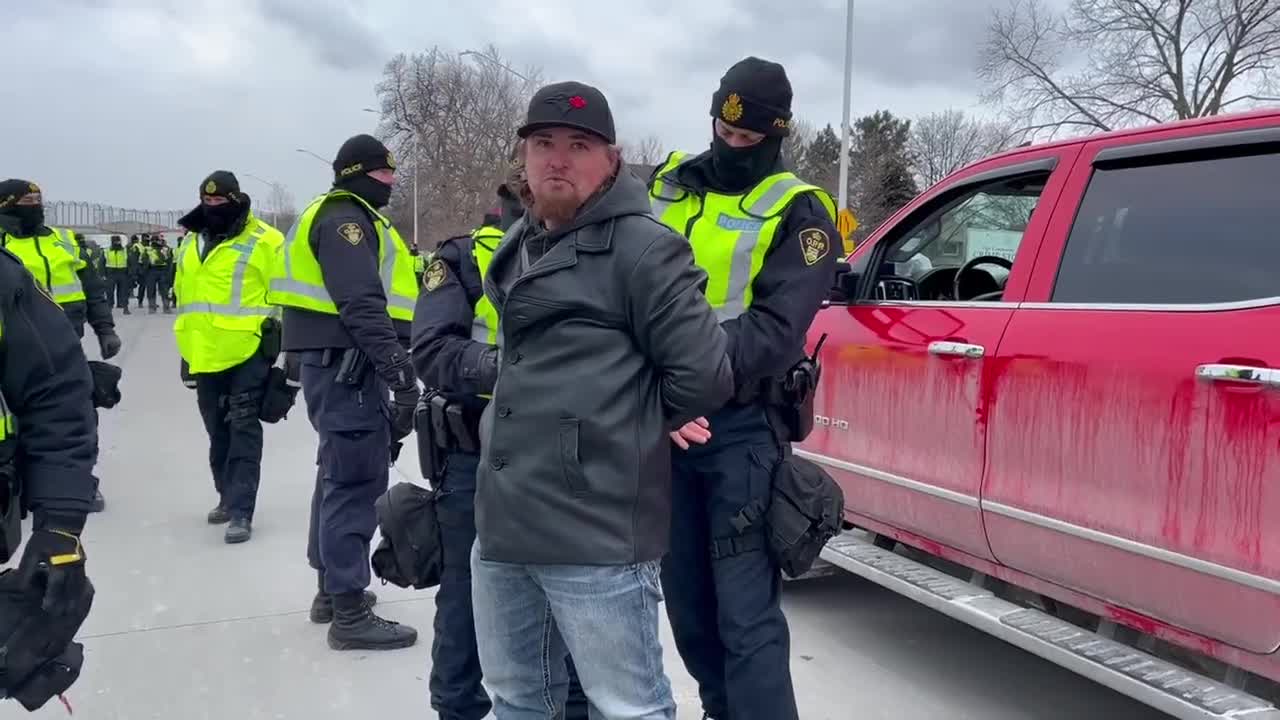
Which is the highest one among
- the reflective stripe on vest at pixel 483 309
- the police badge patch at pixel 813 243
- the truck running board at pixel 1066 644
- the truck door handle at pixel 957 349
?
the police badge patch at pixel 813 243

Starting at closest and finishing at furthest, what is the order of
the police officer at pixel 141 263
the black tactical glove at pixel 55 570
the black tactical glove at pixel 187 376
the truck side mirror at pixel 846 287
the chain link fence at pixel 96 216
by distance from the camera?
the black tactical glove at pixel 55 570 < the truck side mirror at pixel 846 287 < the black tactical glove at pixel 187 376 < the police officer at pixel 141 263 < the chain link fence at pixel 96 216

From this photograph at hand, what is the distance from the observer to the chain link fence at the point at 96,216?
4491cm

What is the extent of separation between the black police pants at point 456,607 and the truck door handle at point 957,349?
1.57 metres

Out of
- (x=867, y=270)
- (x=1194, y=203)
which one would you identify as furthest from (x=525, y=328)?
(x=867, y=270)

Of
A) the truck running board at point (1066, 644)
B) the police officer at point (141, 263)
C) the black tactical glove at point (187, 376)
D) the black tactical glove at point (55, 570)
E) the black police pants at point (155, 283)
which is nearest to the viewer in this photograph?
the black tactical glove at point (55, 570)

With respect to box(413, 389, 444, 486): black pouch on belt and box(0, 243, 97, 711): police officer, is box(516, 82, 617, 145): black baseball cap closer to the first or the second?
box(413, 389, 444, 486): black pouch on belt

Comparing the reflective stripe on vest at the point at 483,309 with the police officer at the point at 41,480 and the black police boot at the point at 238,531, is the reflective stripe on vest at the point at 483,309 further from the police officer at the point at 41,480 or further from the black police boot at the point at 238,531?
the black police boot at the point at 238,531

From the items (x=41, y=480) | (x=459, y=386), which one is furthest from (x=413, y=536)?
(x=41, y=480)

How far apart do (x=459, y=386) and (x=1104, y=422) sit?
1.75 m

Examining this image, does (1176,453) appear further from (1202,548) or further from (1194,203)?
(1194,203)

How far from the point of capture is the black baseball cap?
2.04 meters

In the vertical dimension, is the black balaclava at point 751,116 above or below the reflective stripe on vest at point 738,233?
above

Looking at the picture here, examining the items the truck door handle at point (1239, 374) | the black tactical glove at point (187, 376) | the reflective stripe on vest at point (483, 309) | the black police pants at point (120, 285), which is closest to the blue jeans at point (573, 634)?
the reflective stripe on vest at point (483, 309)

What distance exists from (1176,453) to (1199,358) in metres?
0.25
